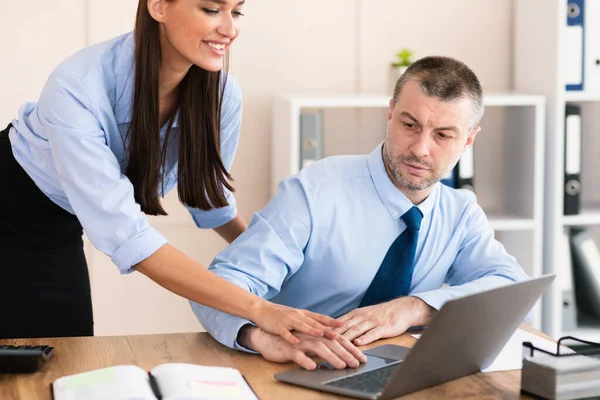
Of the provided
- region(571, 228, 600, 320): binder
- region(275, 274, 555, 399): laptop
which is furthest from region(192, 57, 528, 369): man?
region(571, 228, 600, 320): binder

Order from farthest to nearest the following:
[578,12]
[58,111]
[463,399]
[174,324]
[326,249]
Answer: [174,324] < [578,12] < [326,249] < [58,111] < [463,399]

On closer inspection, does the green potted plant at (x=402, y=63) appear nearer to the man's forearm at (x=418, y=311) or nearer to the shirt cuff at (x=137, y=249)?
Answer: the man's forearm at (x=418, y=311)

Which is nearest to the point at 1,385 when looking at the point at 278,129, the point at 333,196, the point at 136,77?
the point at 136,77

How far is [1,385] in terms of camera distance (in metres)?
1.35

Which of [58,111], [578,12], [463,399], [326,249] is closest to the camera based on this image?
[463,399]

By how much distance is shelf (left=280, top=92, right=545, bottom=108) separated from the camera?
115 inches

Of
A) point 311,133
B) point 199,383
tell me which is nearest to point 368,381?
point 199,383

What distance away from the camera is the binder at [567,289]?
3.23 metres

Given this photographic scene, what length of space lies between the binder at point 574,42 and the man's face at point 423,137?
4.39 ft

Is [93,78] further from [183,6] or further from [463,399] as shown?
[463,399]

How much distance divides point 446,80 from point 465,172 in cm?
130

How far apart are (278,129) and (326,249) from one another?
1272 millimetres

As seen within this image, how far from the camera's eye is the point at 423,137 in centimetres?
189

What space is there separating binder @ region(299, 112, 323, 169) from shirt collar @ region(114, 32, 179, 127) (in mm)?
1260
